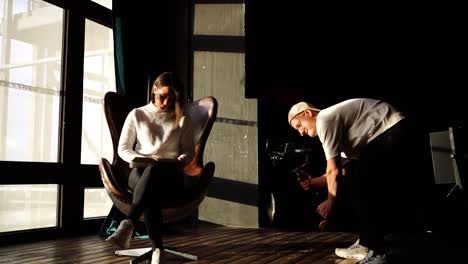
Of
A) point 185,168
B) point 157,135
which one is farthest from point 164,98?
point 185,168

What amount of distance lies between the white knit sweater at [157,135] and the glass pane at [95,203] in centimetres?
157

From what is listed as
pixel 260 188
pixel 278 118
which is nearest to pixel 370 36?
pixel 278 118

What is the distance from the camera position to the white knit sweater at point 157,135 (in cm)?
236

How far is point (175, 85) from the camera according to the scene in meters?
2.37

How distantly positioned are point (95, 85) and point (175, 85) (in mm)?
1747

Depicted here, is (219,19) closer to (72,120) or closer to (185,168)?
(72,120)

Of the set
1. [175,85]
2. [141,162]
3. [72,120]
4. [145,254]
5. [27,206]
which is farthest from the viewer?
[72,120]

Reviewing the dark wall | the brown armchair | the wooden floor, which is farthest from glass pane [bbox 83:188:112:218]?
the dark wall

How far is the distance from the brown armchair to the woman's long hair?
0.27 m

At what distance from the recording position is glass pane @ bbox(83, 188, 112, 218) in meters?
3.74

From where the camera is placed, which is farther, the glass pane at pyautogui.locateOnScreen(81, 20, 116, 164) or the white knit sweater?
the glass pane at pyautogui.locateOnScreen(81, 20, 116, 164)

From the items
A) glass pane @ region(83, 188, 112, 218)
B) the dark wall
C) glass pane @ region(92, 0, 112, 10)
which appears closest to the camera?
glass pane @ region(83, 188, 112, 218)

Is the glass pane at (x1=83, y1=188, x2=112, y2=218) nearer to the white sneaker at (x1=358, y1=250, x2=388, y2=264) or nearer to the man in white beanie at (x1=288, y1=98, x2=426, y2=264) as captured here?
the man in white beanie at (x1=288, y1=98, x2=426, y2=264)

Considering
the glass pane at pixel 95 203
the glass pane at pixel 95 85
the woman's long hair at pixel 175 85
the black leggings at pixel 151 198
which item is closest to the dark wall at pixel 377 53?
the glass pane at pixel 95 85
